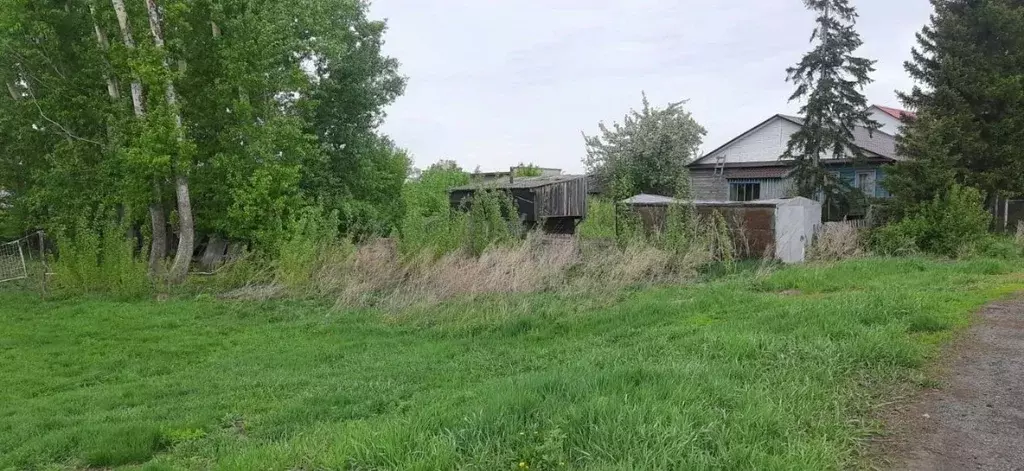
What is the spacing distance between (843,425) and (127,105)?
16.5 metres

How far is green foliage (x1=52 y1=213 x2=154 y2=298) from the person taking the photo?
1280cm

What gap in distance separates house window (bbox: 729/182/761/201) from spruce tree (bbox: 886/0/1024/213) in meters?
8.91

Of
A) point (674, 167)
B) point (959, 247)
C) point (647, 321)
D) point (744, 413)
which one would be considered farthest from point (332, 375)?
point (674, 167)

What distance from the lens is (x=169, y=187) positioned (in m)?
15.8

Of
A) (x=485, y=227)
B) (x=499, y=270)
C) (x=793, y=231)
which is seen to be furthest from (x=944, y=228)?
(x=499, y=270)

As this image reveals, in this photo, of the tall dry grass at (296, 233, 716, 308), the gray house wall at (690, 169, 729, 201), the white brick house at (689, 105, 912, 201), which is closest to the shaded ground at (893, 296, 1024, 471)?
the tall dry grass at (296, 233, 716, 308)

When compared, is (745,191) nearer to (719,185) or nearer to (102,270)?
(719,185)

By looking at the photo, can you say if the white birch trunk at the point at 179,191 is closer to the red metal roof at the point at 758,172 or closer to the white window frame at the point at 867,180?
the red metal roof at the point at 758,172

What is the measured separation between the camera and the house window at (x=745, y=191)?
90.3 ft

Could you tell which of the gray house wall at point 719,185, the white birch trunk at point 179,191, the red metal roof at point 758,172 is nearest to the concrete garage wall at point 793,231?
the red metal roof at point 758,172

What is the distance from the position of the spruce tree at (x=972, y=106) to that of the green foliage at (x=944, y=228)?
3.37 feet

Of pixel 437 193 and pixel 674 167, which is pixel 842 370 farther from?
pixel 437 193

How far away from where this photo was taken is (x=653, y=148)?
96.0 ft

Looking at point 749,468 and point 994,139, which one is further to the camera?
point 994,139
